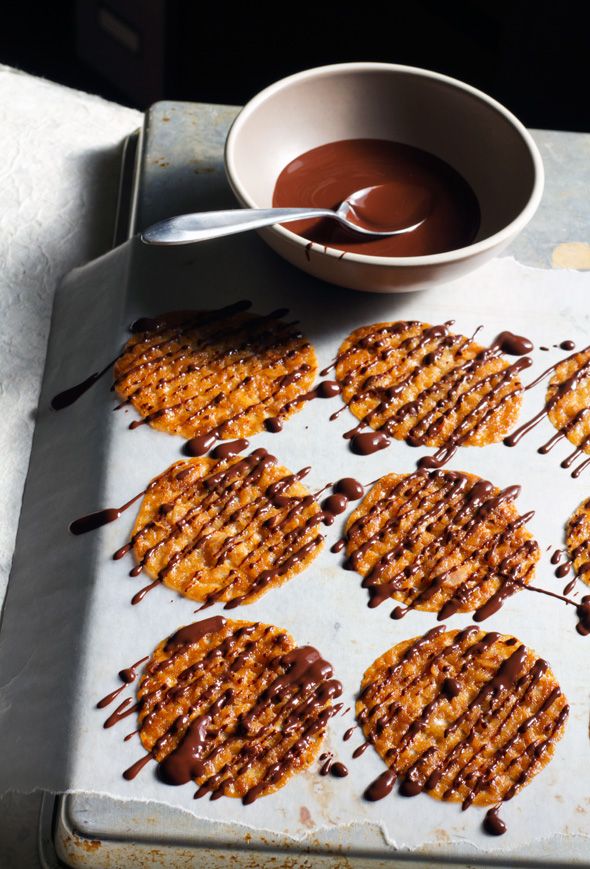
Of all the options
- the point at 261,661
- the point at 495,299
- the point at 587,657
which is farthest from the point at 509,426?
the point at 261,661

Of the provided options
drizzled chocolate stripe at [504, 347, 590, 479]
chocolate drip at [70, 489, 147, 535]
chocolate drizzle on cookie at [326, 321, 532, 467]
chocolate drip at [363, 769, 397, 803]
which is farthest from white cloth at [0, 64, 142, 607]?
drizzled chocolate stripe at [504, 347, 590, 479]

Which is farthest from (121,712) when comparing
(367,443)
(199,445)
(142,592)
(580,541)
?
(580,541)

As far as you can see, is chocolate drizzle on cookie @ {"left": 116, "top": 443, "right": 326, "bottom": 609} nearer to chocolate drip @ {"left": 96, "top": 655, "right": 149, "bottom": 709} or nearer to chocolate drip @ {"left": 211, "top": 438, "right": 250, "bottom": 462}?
chocolate drip @ {"left": 211, "top": 438, "right": 250, "bottom": 462}

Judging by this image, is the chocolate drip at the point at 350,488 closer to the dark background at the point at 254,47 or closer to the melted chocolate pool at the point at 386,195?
the melted chocolate pool at the point at 386,195

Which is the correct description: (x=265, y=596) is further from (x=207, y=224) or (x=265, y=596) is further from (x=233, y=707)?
(x=207, y=224)

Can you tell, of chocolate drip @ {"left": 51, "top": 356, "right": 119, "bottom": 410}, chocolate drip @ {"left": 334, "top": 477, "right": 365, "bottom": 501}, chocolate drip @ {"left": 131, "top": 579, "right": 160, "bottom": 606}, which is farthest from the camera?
chocolate drip @ {"left": 51, "top": 356, "right": 119, "bottom": 410}

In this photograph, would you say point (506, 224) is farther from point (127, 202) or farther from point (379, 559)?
point (127, 202)
